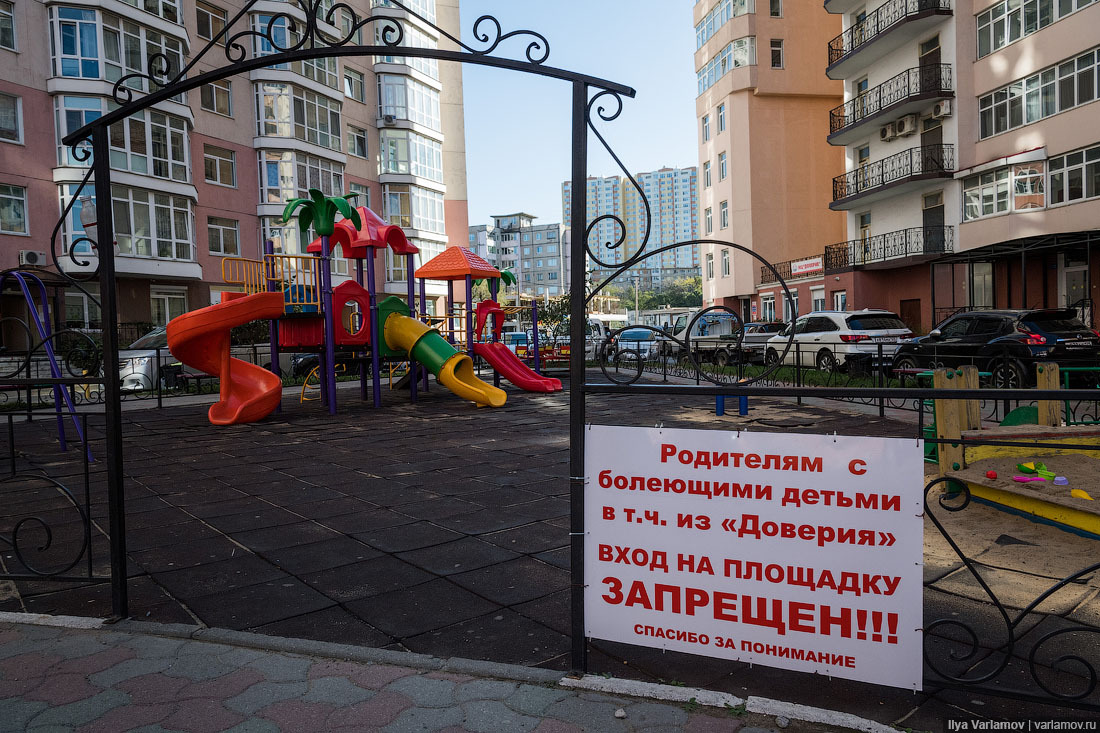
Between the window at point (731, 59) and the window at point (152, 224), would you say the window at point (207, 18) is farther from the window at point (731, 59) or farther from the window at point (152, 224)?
the window at point (731, 59)

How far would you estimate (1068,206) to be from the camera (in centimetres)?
2077

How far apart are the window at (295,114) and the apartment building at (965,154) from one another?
22776mm

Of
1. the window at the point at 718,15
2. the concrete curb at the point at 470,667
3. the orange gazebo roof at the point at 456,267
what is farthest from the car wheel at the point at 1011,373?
the window at the point at 718,15

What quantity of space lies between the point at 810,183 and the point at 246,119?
91.7 ft

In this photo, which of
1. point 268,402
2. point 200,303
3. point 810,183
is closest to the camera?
point 268,402

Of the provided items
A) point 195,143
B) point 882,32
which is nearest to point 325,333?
point 195,143

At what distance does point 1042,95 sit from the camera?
2159 centimetres

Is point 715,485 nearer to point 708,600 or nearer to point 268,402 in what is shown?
point 708,600

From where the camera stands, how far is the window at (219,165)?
95.4ft

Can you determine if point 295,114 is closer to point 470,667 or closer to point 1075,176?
point 1075,176

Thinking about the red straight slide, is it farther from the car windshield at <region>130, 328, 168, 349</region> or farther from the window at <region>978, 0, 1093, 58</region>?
the window at <region>978, 0, 1093, 58</region>

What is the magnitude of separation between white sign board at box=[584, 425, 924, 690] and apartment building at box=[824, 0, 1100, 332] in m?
19.8

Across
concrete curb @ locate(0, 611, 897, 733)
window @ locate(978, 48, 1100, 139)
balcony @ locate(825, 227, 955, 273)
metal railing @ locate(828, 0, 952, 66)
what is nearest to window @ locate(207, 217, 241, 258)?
balcony @ locate(825, 227, 955, 273)

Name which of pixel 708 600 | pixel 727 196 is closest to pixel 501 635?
pixel 708 600
